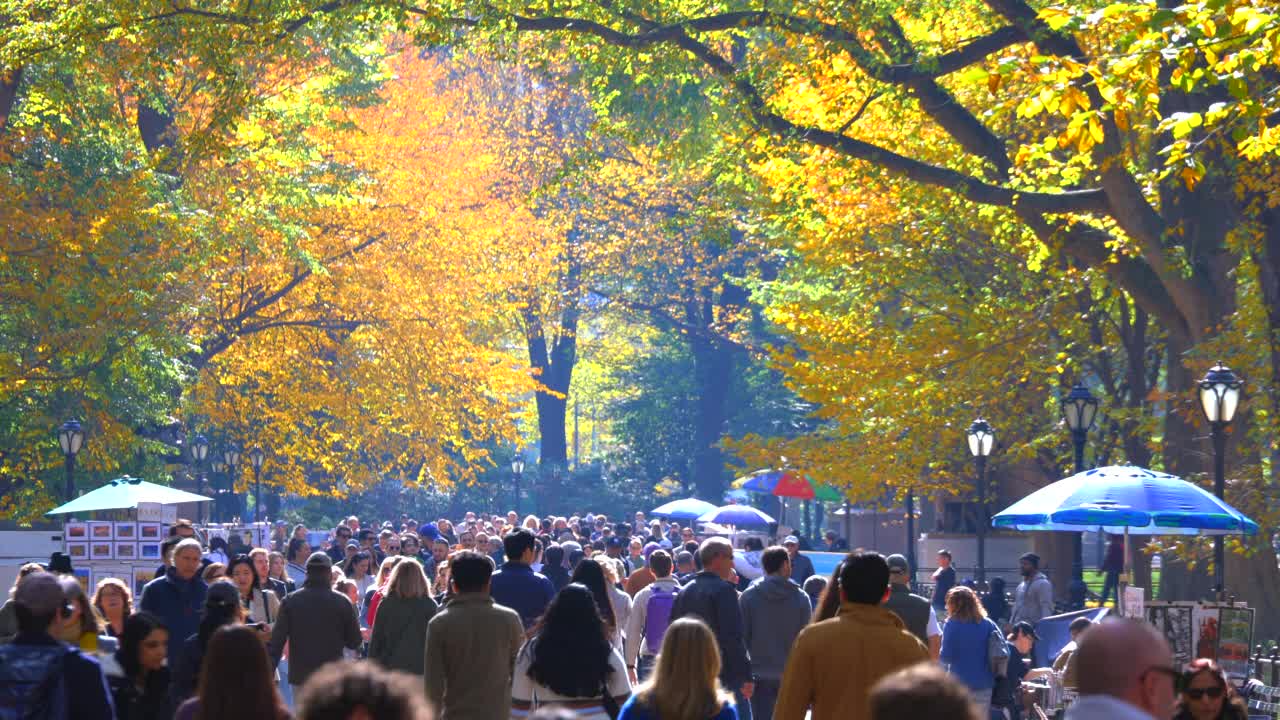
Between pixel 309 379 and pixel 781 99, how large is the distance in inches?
626

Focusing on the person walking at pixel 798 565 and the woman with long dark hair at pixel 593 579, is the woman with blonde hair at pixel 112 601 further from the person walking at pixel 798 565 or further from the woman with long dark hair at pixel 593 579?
the person walking at pixel 798 565

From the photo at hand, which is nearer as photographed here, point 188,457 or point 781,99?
point 781,99

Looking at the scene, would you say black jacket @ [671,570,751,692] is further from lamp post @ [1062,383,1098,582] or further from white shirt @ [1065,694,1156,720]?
lamp post @ [1062,383,1098,582]

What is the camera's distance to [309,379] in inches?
1430

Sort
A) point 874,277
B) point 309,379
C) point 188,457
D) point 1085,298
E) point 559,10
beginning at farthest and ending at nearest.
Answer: point 188,457 → point 309,379 → point 874,277 → point 1085,298 → point 559,10

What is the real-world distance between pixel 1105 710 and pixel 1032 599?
1708cm

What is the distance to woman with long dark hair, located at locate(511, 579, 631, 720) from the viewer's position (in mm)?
8688

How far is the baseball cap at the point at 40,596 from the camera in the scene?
6344 millimetres

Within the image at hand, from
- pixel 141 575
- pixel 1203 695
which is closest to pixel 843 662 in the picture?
pixel 1203 695

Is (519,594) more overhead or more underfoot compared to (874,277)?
more underfoot

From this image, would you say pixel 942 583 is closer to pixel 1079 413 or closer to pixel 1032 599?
pixel 1032 599

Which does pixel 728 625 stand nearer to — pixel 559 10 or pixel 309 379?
pixel 559 10

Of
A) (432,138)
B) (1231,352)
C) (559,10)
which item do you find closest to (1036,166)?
(1231,352)

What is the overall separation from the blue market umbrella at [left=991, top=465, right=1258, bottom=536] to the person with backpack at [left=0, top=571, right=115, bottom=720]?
35.0 feet
